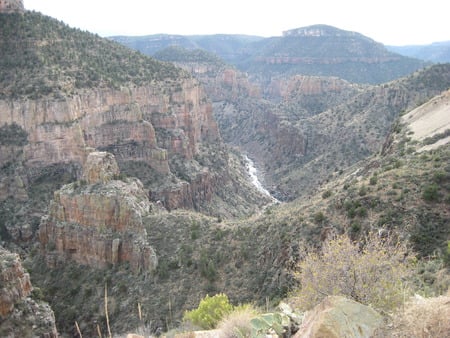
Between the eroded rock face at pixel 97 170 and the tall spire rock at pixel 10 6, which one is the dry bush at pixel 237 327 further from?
the tall spire rock at pixel 10 6

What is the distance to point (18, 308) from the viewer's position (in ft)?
90.5

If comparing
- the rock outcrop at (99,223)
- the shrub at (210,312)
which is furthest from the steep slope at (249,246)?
the shrub at (210,312)

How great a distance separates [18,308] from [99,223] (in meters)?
14.2

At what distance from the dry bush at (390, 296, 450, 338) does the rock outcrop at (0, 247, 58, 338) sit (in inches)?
868

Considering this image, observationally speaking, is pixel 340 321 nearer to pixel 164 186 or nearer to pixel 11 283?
pixel 11 283

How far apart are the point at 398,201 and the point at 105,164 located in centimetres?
2692

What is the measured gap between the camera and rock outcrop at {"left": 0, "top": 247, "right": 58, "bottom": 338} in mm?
26453

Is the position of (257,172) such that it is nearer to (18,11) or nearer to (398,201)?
(18,11)

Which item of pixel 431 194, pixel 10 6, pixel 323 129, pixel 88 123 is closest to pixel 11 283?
pixel 431 194

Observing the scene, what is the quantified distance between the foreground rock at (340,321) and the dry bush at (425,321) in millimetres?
584

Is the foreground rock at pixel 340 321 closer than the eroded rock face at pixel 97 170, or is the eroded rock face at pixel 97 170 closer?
the foreground rock at pixel 340 321

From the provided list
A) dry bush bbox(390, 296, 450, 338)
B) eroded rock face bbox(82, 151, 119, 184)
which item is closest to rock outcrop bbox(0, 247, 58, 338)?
eroded rock face bbox(82, 151, 119, 184)

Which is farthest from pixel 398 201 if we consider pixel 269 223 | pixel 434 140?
pixel 434 140

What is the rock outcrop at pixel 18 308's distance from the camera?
86.8 feet
